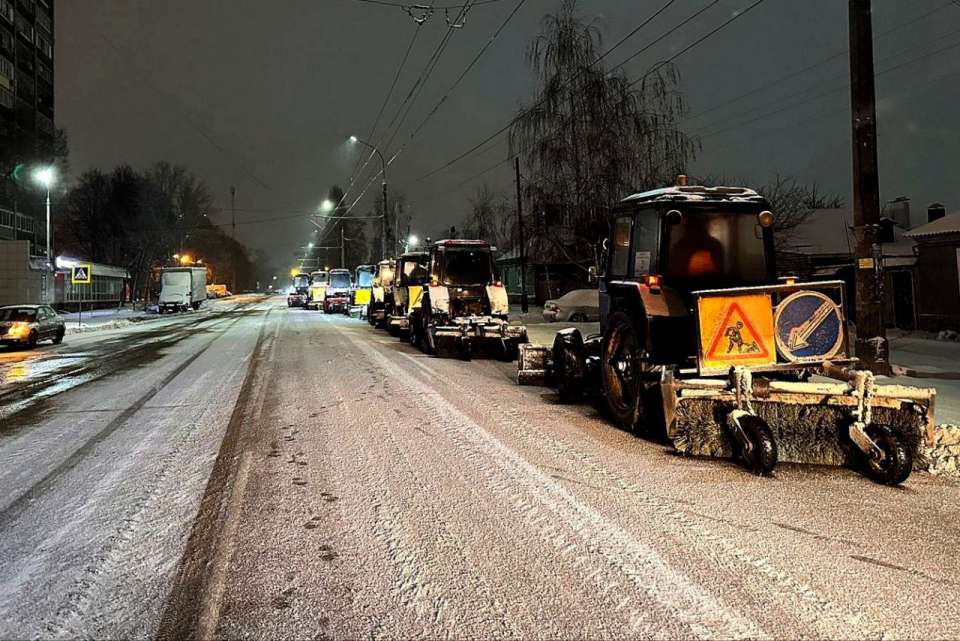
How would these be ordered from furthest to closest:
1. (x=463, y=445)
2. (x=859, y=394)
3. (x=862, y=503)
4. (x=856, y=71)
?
(x=856, y=71) < (x=463, y=445) < (x=859, y=394) < (x=862, y=503)

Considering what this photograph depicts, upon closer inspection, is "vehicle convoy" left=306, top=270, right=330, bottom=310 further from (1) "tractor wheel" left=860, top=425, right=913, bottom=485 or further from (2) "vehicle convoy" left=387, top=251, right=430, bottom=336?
(1) "tractor wheel" left=860, top=425, right=913, bottom=485

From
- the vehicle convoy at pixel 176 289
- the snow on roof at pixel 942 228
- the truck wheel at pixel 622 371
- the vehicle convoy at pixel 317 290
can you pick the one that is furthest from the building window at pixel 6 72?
the truck wheel at pixel 622 371

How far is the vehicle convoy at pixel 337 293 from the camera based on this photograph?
1833 inches

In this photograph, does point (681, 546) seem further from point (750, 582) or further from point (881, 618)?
point (881, 618)

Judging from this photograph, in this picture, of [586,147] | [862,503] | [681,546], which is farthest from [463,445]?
[586,147]

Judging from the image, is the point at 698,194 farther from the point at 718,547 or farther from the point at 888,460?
the point at 718,547

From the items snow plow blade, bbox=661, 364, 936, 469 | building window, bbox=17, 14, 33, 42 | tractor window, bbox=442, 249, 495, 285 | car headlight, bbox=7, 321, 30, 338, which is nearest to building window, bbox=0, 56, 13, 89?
building window, bbox=17, 14, 33, 42

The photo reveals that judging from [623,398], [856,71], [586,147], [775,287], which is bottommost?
[623,398]

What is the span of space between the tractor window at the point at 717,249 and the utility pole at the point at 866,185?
3.78 m

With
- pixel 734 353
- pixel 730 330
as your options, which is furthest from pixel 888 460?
pixel 730 330

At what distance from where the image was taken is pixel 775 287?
6.39 m

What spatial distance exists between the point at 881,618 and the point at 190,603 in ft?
11.9

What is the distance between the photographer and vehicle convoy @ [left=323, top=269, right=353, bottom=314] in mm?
46562

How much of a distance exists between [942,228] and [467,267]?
14.8 m
